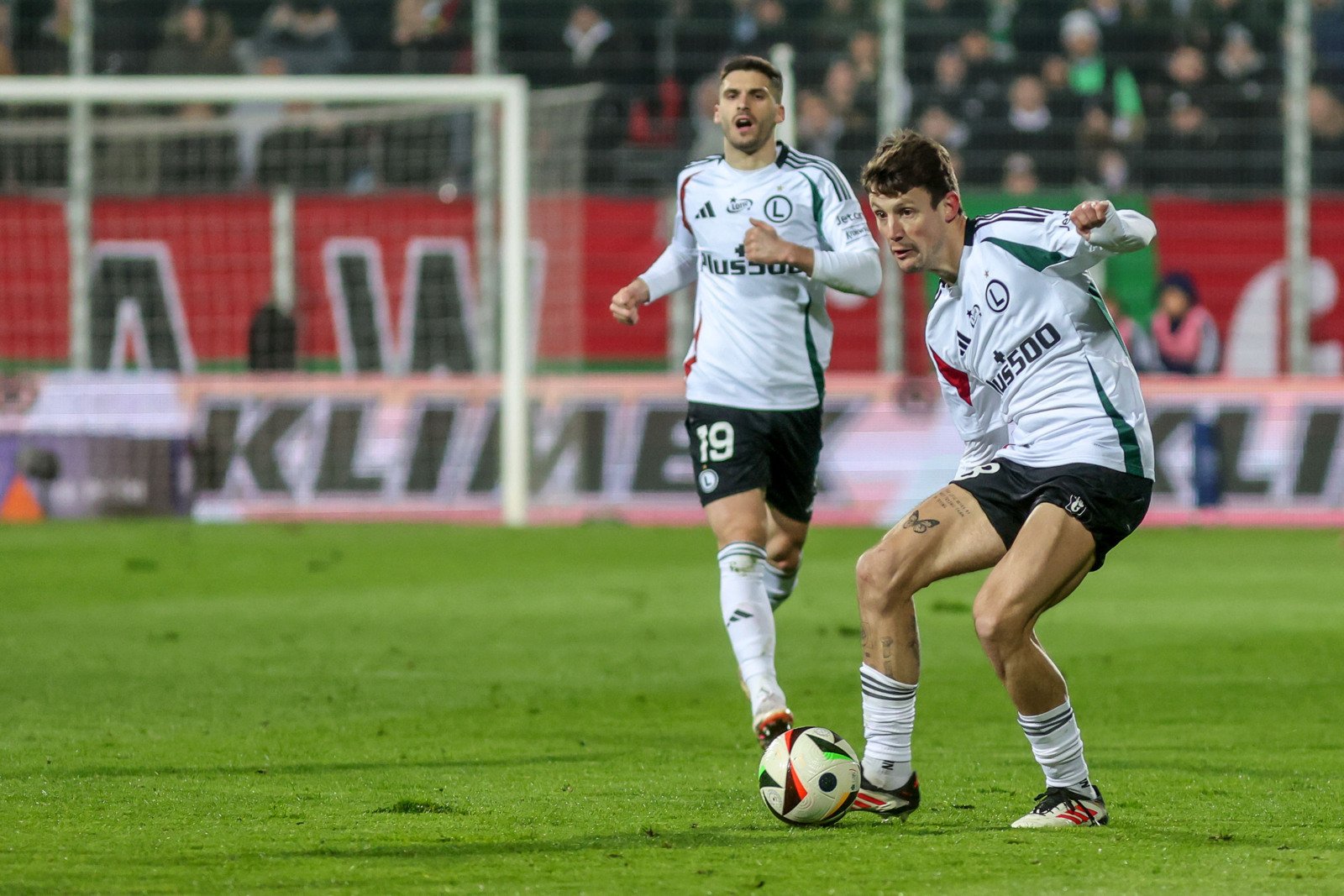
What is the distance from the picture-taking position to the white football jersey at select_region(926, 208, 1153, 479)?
542cm

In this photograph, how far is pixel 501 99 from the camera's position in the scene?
16125 mm

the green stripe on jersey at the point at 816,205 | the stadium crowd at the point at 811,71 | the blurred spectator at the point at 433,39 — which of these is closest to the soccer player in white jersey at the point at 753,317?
the green stripe on jersey at the point at 816,205

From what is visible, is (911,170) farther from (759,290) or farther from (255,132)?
(255,132)

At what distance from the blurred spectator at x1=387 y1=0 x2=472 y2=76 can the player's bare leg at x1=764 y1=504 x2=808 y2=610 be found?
11.6 metres

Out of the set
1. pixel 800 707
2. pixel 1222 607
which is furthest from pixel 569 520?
pixel 800 707

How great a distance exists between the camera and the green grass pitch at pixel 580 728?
4758mm

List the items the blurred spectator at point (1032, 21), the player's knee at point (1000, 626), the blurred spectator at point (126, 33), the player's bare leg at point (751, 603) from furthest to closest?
1. the blurred spectator at point (126, 33)
2. the blurred spectator at point (1032, 21)
3. the player's bare leg at point (751, 603)
4. the player's knee at point (1000, 626)

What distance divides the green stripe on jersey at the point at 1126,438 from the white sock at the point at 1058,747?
2.12 feet

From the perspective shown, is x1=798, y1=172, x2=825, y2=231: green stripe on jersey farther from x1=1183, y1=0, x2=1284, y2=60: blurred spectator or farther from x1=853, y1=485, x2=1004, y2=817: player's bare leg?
x1=1183, y1=0, x2=1284, y2=60: blurred spectator

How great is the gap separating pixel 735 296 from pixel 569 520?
8746mm

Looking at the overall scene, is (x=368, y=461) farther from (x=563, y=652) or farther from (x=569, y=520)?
(x=563, y=652)

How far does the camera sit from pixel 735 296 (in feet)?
25.1

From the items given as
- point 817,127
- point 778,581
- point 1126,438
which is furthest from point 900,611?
point 817,127

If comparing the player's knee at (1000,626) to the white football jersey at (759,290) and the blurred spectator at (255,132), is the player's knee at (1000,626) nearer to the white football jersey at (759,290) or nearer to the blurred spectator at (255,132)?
the white football jersey at (759,290)
